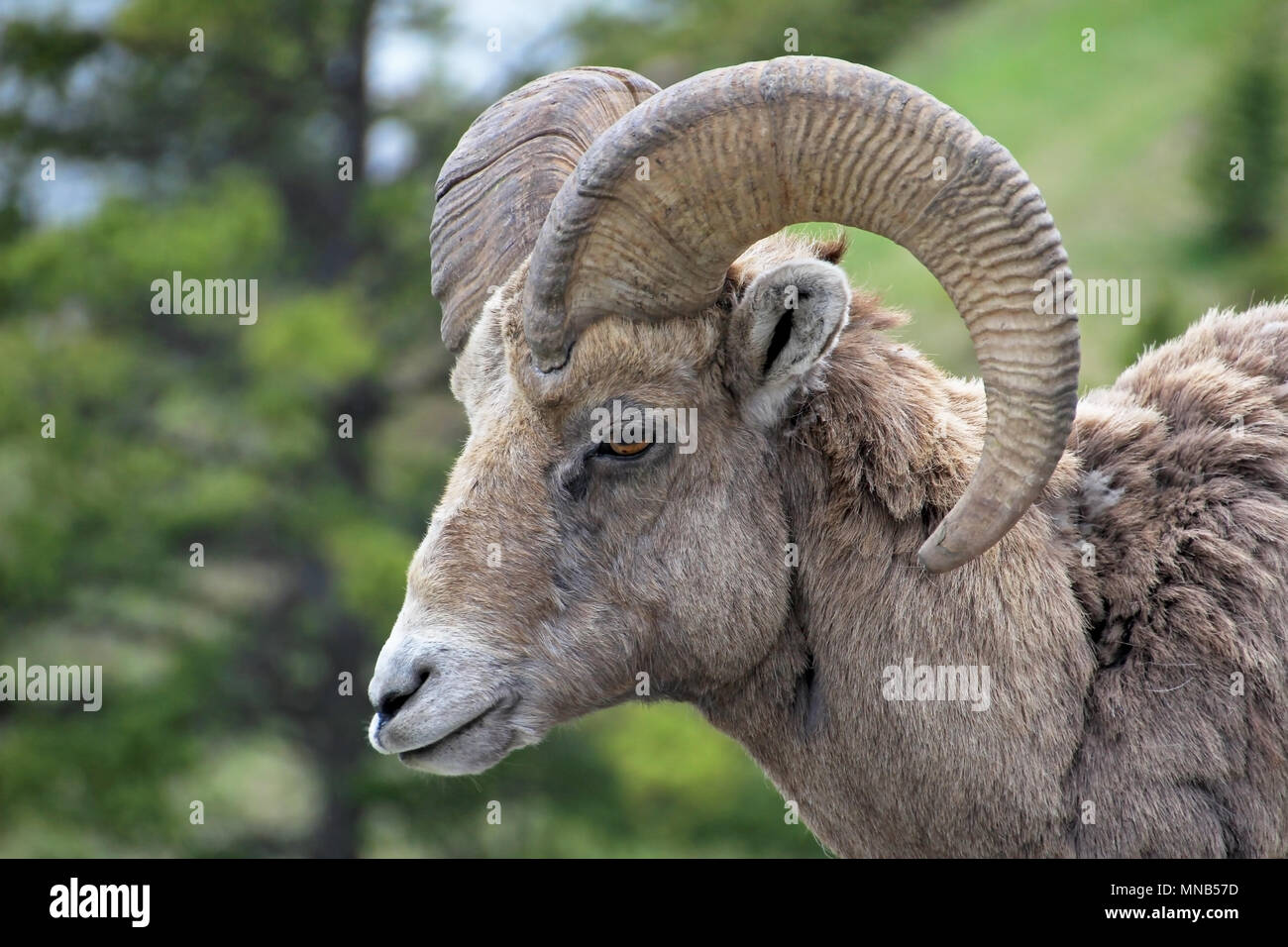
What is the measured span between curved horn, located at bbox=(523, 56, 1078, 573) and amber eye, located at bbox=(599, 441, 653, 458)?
32 cm

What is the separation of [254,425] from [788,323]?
54.1 feet

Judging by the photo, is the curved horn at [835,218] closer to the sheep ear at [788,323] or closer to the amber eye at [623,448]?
the sheep ear at [788,323]

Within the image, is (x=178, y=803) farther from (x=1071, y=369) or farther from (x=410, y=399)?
(x=1071, y=369)

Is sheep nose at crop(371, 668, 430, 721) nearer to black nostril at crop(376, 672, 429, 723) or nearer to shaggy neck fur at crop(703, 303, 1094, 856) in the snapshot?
black nostril at crop(376, 672, 429, 723)

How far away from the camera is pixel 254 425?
781 inches

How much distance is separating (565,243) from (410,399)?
17.5 meters

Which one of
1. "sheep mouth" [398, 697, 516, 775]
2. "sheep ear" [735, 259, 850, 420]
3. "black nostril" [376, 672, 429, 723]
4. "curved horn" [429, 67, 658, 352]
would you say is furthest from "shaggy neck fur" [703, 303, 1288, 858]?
"curved horn" [429, 67, 658, 352]

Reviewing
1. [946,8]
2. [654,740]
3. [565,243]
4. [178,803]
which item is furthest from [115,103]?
[946,8]

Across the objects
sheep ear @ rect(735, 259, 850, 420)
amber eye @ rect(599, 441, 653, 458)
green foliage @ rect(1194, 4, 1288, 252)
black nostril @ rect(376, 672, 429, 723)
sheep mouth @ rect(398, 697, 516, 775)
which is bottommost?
sheep mouth @ rect(398, 697, 516, 775)

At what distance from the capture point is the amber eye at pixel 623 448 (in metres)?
4.50

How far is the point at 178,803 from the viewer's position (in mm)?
19656

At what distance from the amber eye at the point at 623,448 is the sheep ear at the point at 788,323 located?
43 centimetres

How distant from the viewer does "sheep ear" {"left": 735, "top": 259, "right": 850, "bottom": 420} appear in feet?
14.5

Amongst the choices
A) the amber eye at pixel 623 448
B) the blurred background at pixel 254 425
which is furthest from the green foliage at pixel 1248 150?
the amber eye at pixel 623 448
